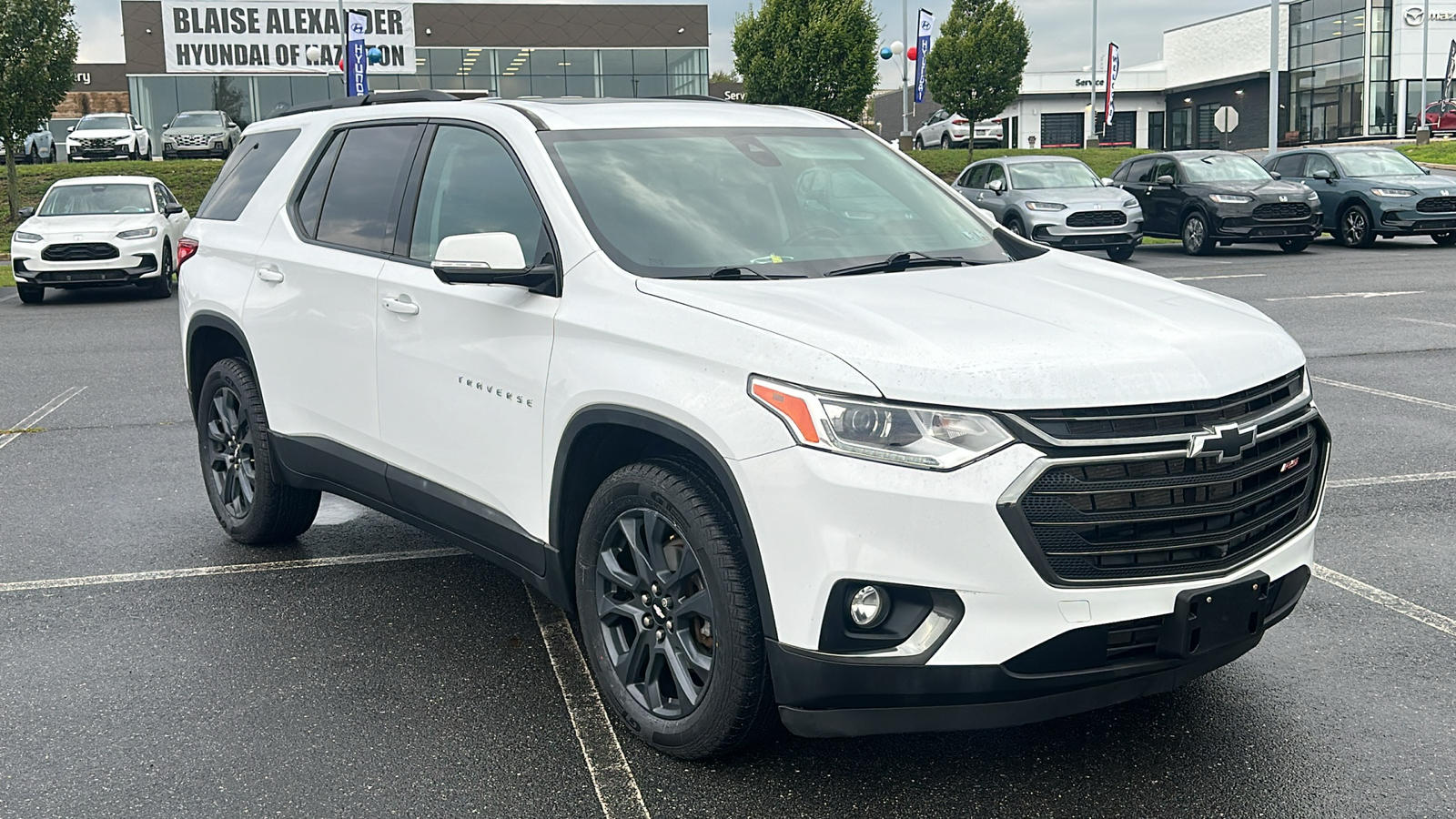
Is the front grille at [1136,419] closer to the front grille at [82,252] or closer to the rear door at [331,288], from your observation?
the rear door at [331,288]

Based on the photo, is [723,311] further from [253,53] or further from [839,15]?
[253,53]

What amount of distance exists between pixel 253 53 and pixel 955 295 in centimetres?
5688

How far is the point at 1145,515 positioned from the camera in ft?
10.5

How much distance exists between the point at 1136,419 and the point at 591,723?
1854 millimetres

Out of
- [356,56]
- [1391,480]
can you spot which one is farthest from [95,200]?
[356,56]

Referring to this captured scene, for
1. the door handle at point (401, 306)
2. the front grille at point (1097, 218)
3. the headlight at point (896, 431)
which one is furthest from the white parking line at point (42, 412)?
the front grille at point (1097, 218)

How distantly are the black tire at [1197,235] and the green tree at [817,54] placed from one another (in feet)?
54.6

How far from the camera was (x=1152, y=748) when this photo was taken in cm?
383

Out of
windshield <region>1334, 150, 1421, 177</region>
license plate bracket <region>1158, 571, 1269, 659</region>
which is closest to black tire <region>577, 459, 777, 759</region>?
license plate bracket <region>1158, 571, 1269, 659</region>

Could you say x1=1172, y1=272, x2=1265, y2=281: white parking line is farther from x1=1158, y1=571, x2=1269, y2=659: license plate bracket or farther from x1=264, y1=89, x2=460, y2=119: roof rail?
x1=1158, y1=571, x2=1269, y2=659: license plate bracket

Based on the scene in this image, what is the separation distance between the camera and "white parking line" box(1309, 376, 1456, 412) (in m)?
9.03

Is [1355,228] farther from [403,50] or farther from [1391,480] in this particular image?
[403,50]

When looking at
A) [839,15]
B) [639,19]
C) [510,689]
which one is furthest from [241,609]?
→ [639,19]

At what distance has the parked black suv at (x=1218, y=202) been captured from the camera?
2277 cm
